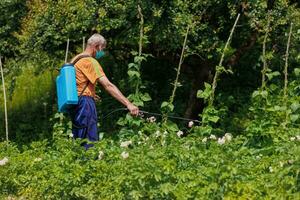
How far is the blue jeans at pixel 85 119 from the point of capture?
7.07 meters

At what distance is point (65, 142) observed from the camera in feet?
21.5

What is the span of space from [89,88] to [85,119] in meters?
0.33

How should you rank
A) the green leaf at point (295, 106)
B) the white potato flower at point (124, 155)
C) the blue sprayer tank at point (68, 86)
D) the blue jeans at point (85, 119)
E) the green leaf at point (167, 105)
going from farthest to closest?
the green leaf at point (167, 105), the blue jeans at point (85, 119), the blue sprayer tank at point (68, 86), the green leaf at point (295, 106), the white potato flower at point (124, 155)

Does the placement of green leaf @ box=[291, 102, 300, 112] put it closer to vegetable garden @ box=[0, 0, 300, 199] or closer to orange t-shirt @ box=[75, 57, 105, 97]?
vegetable garden @ box=[0, 0, 300, 199]

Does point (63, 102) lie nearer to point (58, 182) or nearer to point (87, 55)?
point (87, 55)

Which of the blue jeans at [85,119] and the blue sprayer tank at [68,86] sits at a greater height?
the blue sprayer tank at [68,86]

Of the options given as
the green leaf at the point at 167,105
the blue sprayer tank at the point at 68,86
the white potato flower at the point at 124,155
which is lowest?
the white potato flower at the point at 124,155

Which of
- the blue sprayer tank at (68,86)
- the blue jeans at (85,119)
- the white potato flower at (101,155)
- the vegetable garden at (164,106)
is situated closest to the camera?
the vegetable garden at (164,106)

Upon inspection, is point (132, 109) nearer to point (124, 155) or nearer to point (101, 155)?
point (101, 155)

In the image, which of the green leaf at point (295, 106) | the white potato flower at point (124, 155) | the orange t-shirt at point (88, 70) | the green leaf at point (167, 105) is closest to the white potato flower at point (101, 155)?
the white potato flower at point (124, 155)

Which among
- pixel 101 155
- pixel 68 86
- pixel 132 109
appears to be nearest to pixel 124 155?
pixel 101 155

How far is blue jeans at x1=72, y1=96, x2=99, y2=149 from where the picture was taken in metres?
7.07

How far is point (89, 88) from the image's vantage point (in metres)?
7.12

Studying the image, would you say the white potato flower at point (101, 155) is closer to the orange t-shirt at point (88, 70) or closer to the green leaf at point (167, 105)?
the orange t-shirt at point (88, 70)
